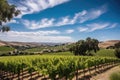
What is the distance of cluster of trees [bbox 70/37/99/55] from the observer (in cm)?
10044

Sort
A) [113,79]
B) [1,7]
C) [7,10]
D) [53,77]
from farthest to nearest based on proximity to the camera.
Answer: [7,10], [1,7], [53,77], [113,79]

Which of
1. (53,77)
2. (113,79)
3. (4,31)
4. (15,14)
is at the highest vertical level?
(15,14)

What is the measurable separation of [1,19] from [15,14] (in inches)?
94.1

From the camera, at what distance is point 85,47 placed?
4003 inches

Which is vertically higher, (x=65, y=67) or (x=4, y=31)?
(x=4, y=31)

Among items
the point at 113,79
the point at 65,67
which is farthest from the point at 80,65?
the point at 113,79

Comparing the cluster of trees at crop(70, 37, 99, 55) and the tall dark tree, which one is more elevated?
the tall dark tree

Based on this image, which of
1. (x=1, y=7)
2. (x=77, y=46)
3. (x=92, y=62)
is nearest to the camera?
(x=1, y=7)

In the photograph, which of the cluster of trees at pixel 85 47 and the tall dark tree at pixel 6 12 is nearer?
the tall dark tree at pixel 6 12

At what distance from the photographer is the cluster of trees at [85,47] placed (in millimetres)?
100438

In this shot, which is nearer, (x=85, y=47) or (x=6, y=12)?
(x=6, y=12)

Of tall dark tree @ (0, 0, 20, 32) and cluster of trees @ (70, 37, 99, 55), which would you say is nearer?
tall dark tree @ (0, 0, 20, 32)

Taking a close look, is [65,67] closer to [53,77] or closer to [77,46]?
[53,77]

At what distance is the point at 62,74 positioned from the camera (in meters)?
22.0
